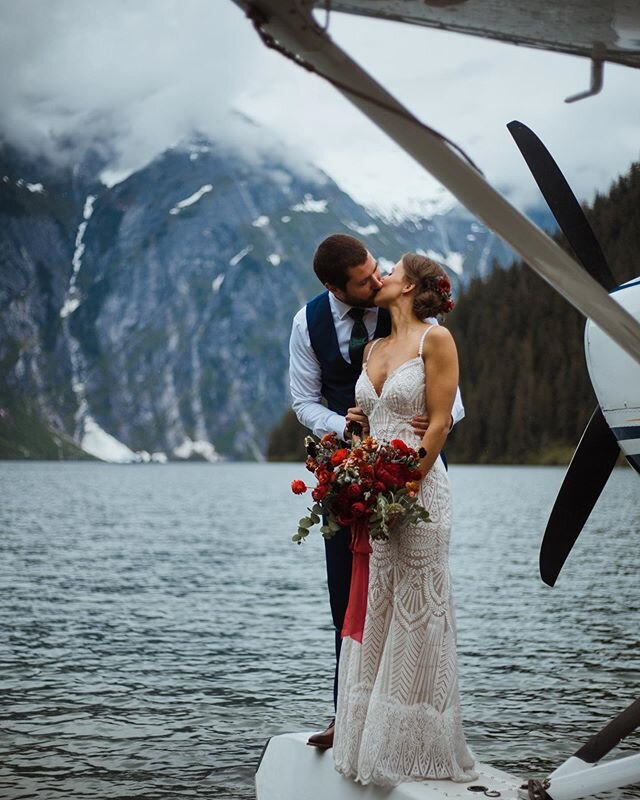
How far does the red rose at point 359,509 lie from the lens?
4148mm

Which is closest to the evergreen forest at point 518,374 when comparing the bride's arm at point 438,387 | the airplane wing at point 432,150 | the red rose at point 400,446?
the bride's arm at point 438,387

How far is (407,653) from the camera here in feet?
13.9

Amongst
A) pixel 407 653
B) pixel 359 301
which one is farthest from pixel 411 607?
pixel 359 301

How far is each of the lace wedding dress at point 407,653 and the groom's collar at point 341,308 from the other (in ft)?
1.79

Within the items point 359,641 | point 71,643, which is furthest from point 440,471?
point 71,643

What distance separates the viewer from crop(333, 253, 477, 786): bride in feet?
13.9

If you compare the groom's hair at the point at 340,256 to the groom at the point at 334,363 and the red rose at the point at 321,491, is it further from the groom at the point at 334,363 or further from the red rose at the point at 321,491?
the red rose at the point at 321,491

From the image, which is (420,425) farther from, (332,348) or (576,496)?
(576,496)

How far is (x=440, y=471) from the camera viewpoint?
4.42 m

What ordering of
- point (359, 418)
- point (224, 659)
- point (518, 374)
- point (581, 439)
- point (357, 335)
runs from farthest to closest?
point (518, 374) → point (224, 659) → point (581, 439) → point (357, 335) → point (359, 418)

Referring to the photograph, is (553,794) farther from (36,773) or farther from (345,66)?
(36,773)

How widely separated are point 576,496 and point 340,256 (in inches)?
64.8

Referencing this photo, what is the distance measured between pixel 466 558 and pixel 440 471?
2041 centimetres

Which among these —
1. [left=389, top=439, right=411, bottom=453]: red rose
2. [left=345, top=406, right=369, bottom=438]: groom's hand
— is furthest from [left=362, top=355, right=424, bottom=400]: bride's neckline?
[left=389, top=439, right=411, bottom=453]: red rose
